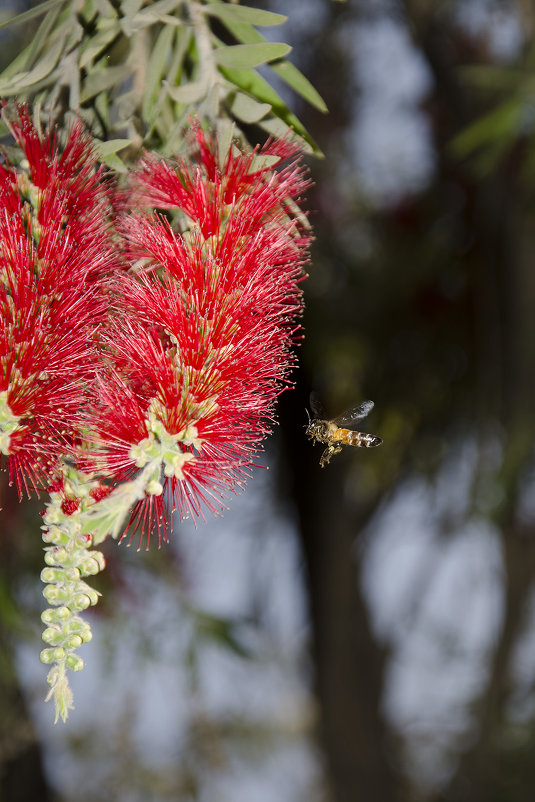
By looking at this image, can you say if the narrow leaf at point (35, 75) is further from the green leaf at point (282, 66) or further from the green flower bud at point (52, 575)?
the green flower bud at point (52, 575)

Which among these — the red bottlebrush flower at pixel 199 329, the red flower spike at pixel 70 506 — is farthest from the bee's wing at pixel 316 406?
the red flower spike at pixel 70 506

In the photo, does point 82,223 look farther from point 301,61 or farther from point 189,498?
point 301,61

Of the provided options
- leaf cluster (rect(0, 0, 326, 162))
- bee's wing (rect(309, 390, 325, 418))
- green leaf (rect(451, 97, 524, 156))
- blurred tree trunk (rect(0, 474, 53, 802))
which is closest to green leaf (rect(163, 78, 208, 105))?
leaf cluster (rect(0, 0, 326, 162))

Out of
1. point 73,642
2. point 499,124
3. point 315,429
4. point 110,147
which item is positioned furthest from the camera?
point 499,124

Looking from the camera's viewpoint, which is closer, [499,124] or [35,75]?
[35,75]

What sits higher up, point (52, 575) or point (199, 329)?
point (199, 329)

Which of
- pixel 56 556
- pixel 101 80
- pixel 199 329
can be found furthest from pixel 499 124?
pixel 56 556

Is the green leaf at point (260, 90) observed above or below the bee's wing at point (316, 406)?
above

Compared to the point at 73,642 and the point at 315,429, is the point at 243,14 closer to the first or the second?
the point at 315,429

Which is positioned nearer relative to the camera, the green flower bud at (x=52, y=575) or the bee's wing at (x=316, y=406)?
the green flower bud at (x=52, y=575)
